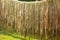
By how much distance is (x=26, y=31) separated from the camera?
3998 mm

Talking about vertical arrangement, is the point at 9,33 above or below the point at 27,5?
below

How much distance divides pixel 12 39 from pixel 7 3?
762 mm

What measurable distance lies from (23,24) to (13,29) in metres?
0.28

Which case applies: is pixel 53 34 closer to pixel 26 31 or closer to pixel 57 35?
pixel 57 35

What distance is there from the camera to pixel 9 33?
411cm

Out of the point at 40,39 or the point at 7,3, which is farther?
the point at 7,3

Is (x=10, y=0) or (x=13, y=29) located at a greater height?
(x=10, y=0)

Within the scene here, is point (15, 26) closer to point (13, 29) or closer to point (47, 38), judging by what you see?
point (13, 29)

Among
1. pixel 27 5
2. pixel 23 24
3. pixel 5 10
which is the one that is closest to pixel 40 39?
pixel 23 24

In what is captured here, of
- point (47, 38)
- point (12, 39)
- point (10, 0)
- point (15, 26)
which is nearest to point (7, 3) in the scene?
point (10, 0)

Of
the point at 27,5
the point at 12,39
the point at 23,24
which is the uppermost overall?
the point at 27,5

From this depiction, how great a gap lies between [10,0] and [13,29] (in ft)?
1.92

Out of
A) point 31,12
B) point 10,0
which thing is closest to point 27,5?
point 31,12

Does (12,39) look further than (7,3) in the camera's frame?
No
